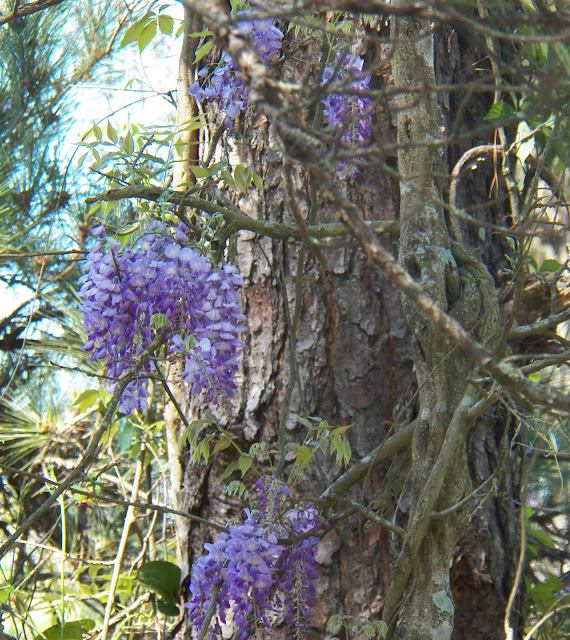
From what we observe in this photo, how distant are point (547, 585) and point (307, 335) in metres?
0.90

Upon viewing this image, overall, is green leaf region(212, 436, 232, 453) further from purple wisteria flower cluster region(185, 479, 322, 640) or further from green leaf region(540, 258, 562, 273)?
green leaf region(540, 258, 562, 273)

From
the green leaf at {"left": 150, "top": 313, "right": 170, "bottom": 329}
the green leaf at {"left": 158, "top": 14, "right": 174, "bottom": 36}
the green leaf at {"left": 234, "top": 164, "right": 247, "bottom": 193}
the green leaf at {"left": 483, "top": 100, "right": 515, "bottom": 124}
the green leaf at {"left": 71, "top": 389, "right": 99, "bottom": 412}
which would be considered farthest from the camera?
the green leaf at {"left": 71, "top": 389, "right": 99, "bottom": 412}

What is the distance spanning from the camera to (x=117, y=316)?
1210mm

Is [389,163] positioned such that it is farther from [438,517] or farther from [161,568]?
[161,568]

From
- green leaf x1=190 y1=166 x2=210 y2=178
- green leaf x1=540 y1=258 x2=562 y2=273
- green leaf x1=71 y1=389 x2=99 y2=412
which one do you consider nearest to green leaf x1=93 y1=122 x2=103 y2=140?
green leaf x1=190 y1=166 x2=210 y2=178

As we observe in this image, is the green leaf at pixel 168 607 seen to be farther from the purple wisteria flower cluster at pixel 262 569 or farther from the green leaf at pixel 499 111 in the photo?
the green leaf at pixel 499 111

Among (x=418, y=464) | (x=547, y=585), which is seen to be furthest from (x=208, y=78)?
(x=547, y=585)

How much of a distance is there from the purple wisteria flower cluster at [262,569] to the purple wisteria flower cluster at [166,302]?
0.22 m

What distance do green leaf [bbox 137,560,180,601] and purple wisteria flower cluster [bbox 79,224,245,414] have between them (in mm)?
530

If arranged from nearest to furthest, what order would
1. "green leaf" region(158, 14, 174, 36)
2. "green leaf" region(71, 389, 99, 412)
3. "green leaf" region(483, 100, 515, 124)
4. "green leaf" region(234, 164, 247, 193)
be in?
"green leaf" region(234, 164, 247, 193), "green leaf" region(158, 14, 174, 36), "green leaf" region(483, 100, 515, 124), "green leaf" region(71, 389, 99, 412)

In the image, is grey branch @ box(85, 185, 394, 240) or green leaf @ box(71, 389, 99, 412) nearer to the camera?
grey branch @ box(85, 185, 394, 240)

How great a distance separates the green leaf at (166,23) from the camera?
1.47 meters

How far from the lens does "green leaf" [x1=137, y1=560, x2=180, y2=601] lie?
5.06ft

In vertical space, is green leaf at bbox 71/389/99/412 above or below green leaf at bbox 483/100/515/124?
below
